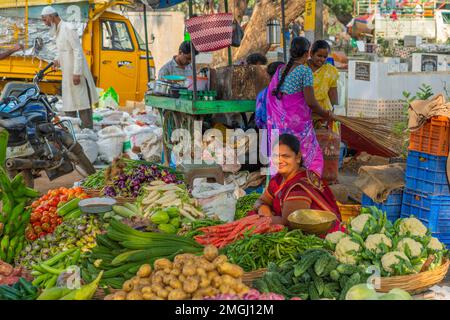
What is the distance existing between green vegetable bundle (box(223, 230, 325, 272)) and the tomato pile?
172cm

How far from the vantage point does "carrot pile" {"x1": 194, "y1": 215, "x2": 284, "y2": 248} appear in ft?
14.5

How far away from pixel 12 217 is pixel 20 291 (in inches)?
53.1

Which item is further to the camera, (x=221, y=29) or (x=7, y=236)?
(x=221, y=29)

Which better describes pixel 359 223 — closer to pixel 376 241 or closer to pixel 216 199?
pixel 376 241

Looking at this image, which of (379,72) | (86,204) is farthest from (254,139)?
(379,72)

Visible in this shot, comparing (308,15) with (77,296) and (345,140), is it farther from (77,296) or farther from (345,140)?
(77,296)

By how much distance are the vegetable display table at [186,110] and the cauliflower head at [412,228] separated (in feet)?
9.98

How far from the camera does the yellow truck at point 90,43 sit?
48.1 ft

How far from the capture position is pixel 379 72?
34.9ft

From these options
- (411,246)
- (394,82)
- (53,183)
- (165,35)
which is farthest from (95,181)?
(165,35)

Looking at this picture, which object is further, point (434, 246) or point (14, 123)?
point (14, 123)

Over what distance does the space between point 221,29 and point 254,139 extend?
3.99 feet

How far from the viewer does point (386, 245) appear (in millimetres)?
4215

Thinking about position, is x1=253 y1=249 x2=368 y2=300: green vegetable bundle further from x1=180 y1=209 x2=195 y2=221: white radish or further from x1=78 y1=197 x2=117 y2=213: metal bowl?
x1=78 y1=197 x2=117 y2=213: metal bowl
